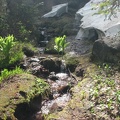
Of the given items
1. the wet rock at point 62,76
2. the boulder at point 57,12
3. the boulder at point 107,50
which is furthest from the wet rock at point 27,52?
the boulder at point 57,12

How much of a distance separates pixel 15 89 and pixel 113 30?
23.5 feet

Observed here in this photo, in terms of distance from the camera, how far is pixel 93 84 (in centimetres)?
813

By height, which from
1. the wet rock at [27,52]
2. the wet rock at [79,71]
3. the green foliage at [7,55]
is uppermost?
the green foliage at [7,55]

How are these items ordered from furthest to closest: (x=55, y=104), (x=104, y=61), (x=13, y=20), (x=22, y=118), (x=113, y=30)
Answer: (x=13, y=20)
(x=113, y=30)
(x=104, y=61)
(x=55, y=104)
(x=22, y=118)

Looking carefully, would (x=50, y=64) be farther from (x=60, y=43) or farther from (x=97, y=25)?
(x=97, y=25)

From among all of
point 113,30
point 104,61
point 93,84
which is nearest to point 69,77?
point 104,61

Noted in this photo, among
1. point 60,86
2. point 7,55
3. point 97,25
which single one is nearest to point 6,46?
point 7,55

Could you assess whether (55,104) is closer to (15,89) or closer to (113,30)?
(15,89)

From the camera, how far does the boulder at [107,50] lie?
32.7 ft

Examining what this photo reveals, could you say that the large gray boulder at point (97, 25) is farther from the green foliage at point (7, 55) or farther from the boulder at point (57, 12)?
the boulder at point (57, 12)

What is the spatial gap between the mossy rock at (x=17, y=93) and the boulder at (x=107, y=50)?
3390 mm

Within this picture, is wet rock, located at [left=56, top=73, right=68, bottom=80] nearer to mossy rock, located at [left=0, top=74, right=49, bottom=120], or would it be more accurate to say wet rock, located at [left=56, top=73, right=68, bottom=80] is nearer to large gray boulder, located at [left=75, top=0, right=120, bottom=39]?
mossy rock, located at [left=0, top=74, right=49, bottom=120]

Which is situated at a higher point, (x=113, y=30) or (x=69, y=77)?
(x=113, y=30)

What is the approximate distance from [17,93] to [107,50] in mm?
4898
